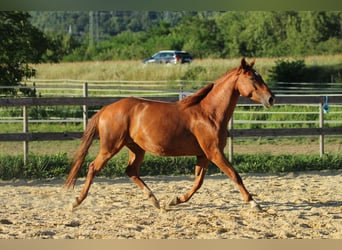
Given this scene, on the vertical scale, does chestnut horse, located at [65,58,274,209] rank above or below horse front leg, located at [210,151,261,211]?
above

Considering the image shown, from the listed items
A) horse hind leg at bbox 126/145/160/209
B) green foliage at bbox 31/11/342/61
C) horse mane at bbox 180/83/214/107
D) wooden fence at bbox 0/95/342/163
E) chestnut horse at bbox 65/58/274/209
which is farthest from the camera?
green foliage at bbox 31/11/342/61

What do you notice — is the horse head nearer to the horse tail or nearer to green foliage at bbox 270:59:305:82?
the horse tail

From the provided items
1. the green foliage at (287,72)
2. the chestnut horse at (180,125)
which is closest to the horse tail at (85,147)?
the chestnut horse at (180,125)

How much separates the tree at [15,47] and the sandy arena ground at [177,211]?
7.64 m

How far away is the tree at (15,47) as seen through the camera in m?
16.8

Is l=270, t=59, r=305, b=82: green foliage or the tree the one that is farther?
l=270, t=59, r=305, b=82: green foliage

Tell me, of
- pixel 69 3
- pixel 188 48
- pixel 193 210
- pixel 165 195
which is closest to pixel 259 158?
pixel 165 195

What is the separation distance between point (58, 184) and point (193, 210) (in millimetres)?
2751

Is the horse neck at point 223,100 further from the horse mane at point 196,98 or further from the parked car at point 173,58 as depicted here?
the parked car at point 173,58

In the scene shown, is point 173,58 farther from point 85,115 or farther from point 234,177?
point 234,177

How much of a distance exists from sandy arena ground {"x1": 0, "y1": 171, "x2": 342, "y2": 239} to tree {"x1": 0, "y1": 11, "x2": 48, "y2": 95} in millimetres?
7643

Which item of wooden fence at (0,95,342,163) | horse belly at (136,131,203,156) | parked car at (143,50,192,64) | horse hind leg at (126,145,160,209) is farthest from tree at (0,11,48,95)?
parked car at (143,50,192,64)

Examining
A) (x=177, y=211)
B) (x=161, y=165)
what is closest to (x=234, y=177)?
(x=177, y=211)

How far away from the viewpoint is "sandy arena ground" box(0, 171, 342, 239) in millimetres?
6355
